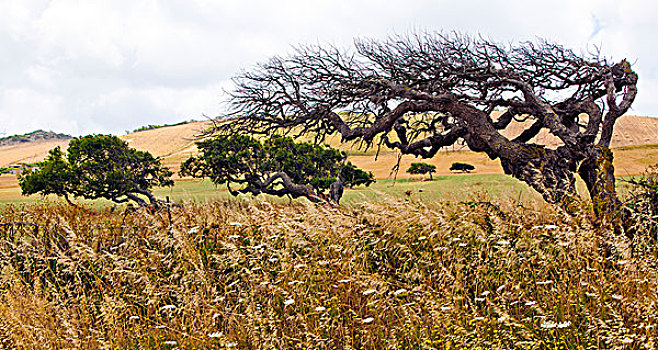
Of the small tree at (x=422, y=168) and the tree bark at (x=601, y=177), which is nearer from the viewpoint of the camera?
the tree bark at (x=601, y=177)

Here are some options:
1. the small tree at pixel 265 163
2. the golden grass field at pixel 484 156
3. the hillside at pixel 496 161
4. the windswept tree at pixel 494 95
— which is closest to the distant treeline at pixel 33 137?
the hillside at pixel 496 161

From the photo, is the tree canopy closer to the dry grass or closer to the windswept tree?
the windswept tree

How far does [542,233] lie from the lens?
4684 mm

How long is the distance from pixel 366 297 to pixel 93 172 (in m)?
20.8

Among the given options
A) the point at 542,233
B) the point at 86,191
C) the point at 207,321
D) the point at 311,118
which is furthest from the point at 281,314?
the point at 86,191

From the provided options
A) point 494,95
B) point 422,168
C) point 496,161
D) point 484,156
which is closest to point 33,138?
point 484,156

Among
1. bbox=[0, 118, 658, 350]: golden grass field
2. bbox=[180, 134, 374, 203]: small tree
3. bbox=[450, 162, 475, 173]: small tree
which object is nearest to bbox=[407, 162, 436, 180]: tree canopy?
bbox=[450, 162, 475, 173]: small tree

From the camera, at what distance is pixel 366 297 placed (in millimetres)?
4195

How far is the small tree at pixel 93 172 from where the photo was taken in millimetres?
20797

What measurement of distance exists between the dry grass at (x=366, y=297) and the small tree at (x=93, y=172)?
54.2ft

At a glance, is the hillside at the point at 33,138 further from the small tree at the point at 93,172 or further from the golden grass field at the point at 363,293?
the golden grass field at the point at 363,293

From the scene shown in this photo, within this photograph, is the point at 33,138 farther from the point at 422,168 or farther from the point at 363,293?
the point at 363,293

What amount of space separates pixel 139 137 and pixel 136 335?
119464 millimetres

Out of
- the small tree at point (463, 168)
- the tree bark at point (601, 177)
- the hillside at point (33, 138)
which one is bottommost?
the small tree at point (463, 168)
